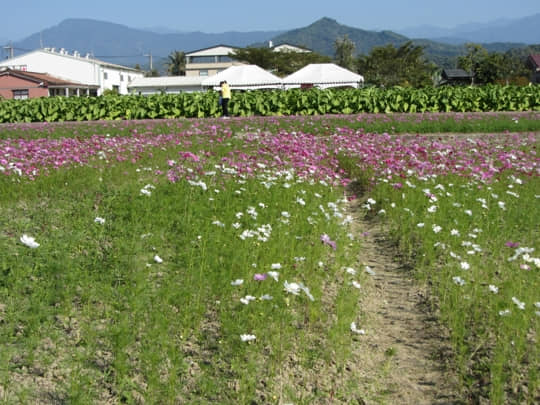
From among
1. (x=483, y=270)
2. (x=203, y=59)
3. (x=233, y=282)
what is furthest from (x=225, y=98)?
(x=203, y=59)

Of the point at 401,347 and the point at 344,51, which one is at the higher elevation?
the point at 344,51

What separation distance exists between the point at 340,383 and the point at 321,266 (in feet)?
5.25

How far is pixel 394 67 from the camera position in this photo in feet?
246

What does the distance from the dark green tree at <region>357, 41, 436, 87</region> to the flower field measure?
228ft

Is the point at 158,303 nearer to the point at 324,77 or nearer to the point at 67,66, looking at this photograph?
the point at 324,77

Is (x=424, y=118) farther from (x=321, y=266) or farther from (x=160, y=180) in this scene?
(x=321, y=266)

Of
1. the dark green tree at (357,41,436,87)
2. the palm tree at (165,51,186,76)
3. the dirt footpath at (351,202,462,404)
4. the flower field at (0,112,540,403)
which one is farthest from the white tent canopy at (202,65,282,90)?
the palm tree at (165,51,186,76)

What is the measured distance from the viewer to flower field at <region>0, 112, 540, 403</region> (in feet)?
10.8

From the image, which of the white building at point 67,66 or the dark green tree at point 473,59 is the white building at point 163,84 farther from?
the dark green tree at point 473,59

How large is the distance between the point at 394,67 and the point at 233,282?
7594cm

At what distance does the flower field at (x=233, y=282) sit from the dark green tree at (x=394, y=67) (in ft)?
228

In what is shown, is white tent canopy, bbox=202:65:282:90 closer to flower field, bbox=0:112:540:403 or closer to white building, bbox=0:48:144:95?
flower field, bbox=0:112:540:403

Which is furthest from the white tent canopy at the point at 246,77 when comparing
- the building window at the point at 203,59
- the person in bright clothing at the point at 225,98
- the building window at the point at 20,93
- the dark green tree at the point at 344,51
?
the dark green tree at the point at 344,51

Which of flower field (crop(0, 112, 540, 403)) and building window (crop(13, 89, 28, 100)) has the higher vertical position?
building window (crop(13, 89, 28, 100))
